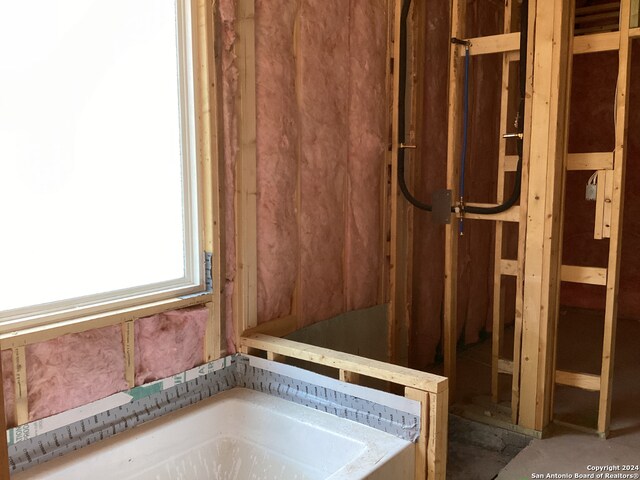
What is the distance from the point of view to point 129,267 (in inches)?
85.6

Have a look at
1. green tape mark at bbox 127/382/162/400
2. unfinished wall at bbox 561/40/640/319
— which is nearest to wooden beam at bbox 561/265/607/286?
green tape mark at bbox 127/382/162/400

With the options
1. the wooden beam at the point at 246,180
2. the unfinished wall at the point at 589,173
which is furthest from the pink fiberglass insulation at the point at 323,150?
the unfinished wall at the point at 589,173

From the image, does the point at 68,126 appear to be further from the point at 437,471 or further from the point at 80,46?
the point at 437,471

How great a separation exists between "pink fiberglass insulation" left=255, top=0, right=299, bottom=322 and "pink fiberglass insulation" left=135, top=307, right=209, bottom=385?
37 centimetres

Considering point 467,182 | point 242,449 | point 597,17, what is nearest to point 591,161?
point 467,182

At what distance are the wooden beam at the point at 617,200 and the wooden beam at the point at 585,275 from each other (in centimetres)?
3

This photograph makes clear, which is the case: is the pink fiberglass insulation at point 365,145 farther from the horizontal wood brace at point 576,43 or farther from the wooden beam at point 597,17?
the wooden beam at point 597,17

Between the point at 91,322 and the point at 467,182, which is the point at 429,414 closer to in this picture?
the point at 91,322

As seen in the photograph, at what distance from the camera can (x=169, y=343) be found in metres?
2.24

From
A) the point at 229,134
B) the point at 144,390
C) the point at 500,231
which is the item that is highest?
the point at 229,134

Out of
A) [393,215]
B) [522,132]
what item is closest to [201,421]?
[393,215]

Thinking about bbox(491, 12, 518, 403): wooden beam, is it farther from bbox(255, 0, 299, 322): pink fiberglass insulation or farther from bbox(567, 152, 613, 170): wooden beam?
bbox(255, 0, 299, 322): pink fiberglass insulation

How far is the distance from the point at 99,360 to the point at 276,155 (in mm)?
1159

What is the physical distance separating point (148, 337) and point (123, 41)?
43.1 inches
